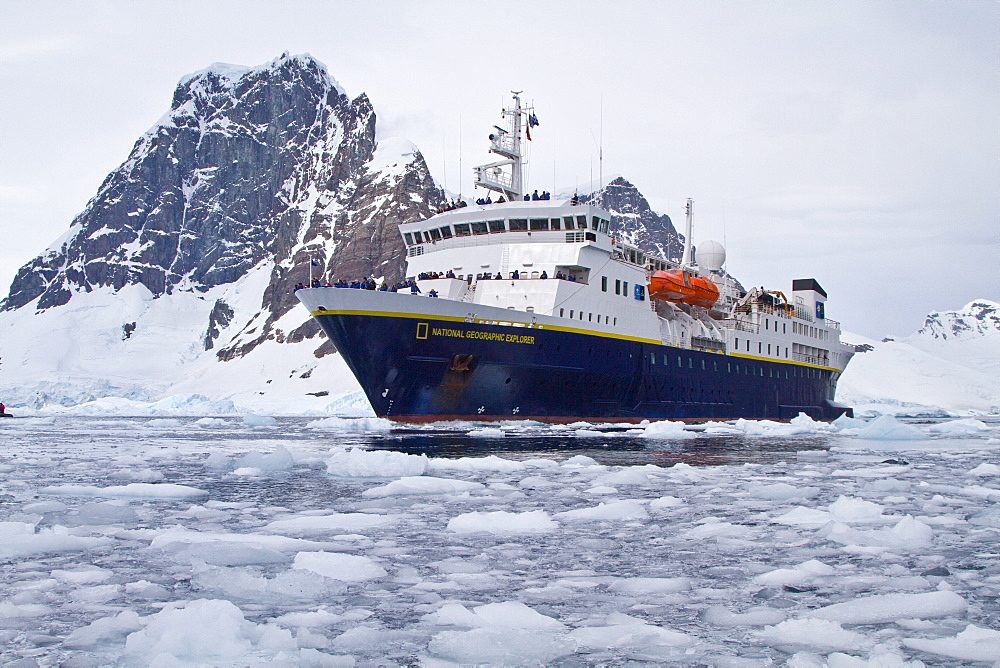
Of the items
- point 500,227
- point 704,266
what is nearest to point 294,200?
point 704,266

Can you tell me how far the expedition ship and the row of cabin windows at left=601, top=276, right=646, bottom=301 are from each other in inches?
2.2

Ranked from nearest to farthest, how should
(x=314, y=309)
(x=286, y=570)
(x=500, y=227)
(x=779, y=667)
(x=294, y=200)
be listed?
(x=779, y=667), (x=286, y=570), (x=314, y=309), (x=500, y=227), (x=294, y=200)

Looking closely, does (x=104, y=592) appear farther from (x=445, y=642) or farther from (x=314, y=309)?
(x=314, y=309)

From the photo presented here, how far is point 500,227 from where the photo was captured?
1375 inches

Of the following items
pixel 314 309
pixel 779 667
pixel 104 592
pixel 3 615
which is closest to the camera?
pixel 779 667

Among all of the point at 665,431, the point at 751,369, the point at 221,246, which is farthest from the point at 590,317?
the point at 221,246

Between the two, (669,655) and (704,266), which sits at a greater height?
(704,266)

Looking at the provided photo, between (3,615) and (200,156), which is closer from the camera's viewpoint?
(3,615)

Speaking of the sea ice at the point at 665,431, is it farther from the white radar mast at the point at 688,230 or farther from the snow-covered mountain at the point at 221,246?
the snow-covered mountain at the point at 221,246

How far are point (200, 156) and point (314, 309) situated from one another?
159 m

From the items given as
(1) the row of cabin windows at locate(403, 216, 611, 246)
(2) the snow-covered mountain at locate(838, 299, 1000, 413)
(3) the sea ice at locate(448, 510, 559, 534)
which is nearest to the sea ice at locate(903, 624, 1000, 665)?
(3) the sea ice at locate(448, 510, 559, 534)

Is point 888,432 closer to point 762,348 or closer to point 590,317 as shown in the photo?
point 590,317

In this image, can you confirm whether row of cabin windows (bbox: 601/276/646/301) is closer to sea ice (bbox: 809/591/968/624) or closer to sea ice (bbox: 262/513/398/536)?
sea ice (bbox: 262/513/398/536)

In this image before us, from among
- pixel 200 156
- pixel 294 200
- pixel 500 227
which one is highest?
→ pixel 200 156
